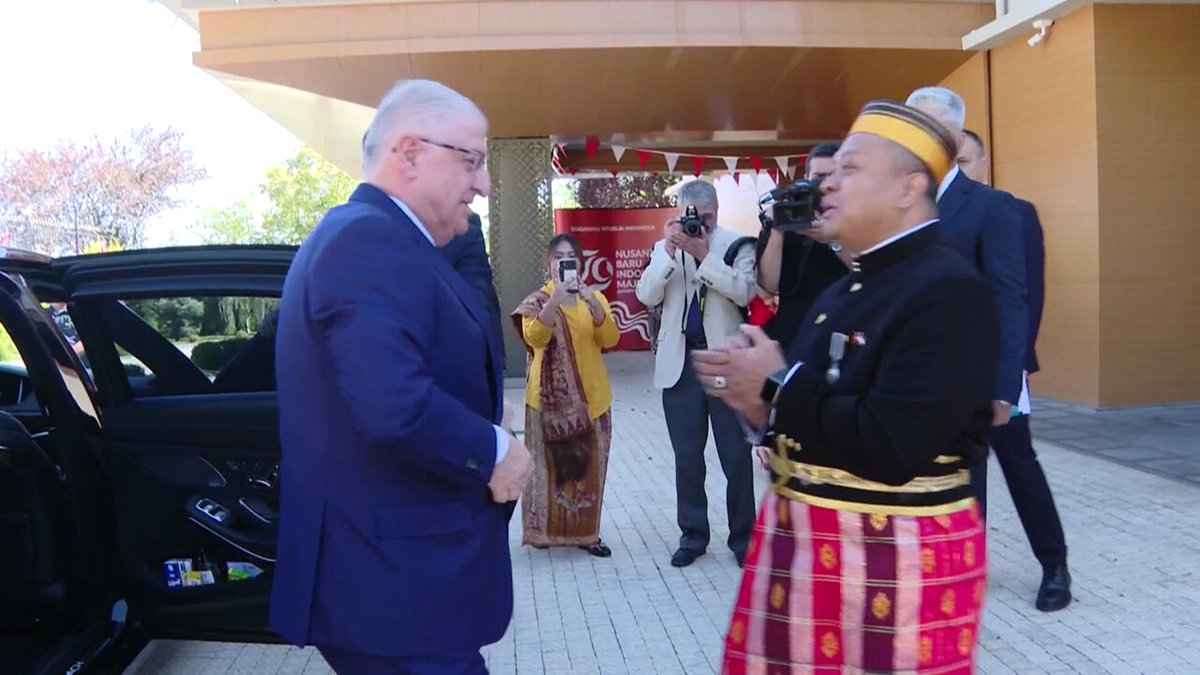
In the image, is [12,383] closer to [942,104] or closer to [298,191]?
[942,104]

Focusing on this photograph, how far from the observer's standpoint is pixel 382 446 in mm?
1988

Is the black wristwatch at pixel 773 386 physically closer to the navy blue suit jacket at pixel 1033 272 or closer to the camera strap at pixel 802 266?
the camera strap at pixel 802 266

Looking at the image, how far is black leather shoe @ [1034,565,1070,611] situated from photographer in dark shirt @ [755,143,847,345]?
1591 millimetres

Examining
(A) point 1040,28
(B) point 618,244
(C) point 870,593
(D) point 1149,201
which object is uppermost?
(A) point 1040,28

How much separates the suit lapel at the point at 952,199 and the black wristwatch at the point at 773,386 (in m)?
1.97

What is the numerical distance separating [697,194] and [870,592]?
319 centimetres

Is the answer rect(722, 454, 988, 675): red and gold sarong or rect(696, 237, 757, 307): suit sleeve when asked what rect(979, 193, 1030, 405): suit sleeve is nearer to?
rect(696, 237, 757, 307): suit sleeve

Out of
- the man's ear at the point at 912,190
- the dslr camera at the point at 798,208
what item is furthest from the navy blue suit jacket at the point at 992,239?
the man's ear at the point at 912,190

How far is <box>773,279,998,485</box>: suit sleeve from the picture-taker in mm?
1945

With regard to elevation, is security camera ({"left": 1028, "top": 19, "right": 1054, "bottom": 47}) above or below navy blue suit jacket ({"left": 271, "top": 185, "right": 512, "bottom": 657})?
above

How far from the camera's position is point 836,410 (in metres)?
2.02

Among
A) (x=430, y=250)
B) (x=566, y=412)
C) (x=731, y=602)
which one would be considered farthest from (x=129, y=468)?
(x=731, y=602)

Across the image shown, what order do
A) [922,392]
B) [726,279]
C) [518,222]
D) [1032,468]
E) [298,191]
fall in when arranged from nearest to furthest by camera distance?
1. [922,392]
2. [1032,468]
3. [726,279]
4. [518,222]
5. [298,191]

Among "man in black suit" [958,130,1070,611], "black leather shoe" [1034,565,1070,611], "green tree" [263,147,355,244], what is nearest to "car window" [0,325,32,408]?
"man in black suit" [958,130,1070,611]
